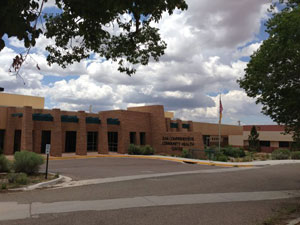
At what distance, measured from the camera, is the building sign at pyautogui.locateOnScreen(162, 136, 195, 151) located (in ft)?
122

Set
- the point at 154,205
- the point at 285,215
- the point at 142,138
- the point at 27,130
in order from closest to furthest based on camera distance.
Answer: the point at 285,215, the point at 154,205, the point at 27,130, the point at 142,138

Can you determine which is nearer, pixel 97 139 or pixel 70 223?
pixel 70 223

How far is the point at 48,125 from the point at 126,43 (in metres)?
25.0

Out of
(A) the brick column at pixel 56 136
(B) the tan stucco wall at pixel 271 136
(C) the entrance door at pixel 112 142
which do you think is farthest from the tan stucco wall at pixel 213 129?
(A) the brick column at pixel 56 136

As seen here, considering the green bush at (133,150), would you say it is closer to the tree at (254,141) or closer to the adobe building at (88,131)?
the adobe building at (88,131)

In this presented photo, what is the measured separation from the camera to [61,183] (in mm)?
14203

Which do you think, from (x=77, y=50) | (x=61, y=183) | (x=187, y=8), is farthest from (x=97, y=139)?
(x=187, y=8)

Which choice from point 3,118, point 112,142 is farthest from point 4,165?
point 112,142

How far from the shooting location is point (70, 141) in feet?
116

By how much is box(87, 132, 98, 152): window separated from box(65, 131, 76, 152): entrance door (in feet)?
7.65

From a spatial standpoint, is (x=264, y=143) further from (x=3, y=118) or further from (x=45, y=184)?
(x=45, y=184)

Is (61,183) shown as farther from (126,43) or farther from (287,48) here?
(287,48)

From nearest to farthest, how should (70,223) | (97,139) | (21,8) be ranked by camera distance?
(21,8) → (70,223) → (97,139)

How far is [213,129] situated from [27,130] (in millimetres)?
43569
